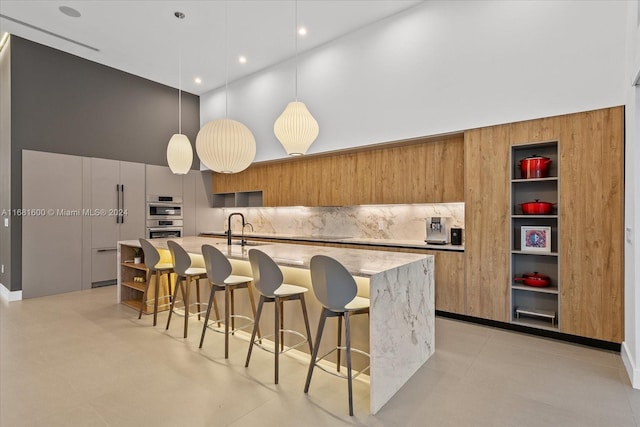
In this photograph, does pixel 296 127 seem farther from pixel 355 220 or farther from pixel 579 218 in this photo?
pixel 579 218

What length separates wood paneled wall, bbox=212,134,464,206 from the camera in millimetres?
4234

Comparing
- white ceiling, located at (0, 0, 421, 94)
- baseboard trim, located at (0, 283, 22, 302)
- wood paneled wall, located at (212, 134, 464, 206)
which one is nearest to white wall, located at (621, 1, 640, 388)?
wood paneled wall, located at (212, 134, 464, 206)

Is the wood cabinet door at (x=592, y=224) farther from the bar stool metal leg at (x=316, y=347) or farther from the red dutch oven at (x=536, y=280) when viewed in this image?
the bar stool metal leg at (x=316, y=347)

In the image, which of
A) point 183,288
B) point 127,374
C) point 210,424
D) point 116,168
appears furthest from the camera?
point 116,168

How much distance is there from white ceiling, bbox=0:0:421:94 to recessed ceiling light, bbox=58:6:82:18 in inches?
2.4

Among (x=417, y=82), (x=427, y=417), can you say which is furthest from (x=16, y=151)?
(x=427, y=417)

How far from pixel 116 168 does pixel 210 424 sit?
17.2ft

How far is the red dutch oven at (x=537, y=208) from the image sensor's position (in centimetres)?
341

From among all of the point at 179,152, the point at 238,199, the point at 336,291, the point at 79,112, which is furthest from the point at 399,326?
the point at 79,112

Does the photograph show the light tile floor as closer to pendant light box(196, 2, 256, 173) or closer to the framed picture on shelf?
the framed picture on shelf

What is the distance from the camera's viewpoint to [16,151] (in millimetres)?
4820

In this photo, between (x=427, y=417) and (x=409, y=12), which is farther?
(x=409, y=12)

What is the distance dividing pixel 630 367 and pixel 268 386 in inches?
109

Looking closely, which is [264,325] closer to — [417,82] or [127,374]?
[127,374]
